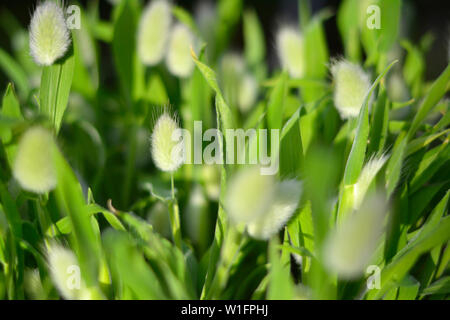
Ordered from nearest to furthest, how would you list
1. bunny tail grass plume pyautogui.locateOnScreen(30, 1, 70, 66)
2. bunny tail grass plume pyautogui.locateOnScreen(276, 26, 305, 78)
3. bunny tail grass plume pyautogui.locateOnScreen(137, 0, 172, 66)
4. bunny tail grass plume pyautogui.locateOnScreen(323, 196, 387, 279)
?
bunny tail grass plume pyautogui.locateOnScreen(323, 196, 387, 279)
bunny tail grass plume pyautogui.locateOnScreen(30, 1, 70, 66)
bunny tail grass plume pyautogui.locateOnScreen(137, 0, 172, 66)
bunny tail grass plume pyautogui.locateOnScreen(276, 26, 305, 78)

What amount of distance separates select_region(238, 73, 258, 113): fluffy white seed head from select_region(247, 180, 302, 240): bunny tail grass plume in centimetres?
35

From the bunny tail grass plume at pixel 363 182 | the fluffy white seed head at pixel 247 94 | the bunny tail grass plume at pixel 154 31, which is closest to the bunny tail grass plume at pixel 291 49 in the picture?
the fluffy white seed head at pixel 247 94

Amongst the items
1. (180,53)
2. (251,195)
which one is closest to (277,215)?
(251,195)

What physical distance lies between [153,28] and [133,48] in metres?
0.10

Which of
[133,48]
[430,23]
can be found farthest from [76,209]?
[430,23]

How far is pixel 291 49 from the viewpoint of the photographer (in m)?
0.62

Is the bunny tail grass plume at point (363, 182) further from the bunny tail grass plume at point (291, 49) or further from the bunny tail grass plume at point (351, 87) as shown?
the bunny tail grass plume at point (291, 49)

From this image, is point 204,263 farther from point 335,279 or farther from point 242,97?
point 242,97

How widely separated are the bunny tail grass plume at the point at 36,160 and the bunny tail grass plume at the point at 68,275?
0.16 feet

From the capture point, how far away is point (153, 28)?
51 cm

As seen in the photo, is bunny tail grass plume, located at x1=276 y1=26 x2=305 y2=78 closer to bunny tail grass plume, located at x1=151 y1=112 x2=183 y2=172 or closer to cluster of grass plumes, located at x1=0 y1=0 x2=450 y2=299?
cluster of grass plumes, located at x1=0 y1=0 x2=450 y2=299

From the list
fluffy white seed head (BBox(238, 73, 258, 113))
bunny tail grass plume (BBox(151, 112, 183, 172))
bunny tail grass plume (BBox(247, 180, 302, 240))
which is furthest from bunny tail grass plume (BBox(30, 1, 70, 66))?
fluffy white seed head (BBox(238, 73, 258, 113))

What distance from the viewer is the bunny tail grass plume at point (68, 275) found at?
31 cm

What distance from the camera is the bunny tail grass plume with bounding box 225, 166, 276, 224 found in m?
0.27
